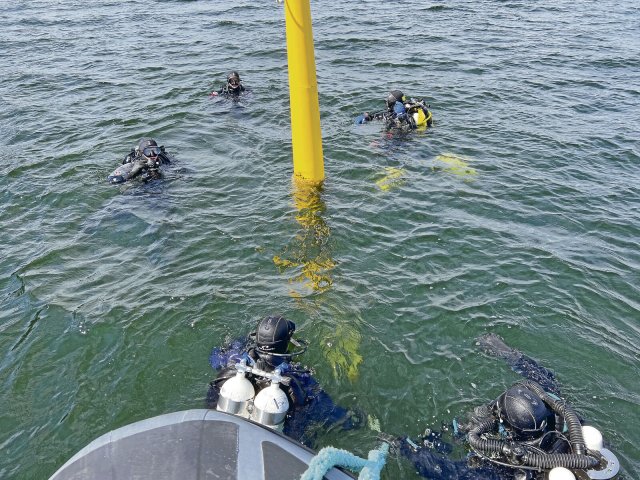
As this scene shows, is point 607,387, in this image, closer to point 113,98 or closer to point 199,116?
point 199,116

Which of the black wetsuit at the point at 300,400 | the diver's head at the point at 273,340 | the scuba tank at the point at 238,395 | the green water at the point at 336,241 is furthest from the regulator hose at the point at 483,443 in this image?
the scuba tank at the point at 238,395

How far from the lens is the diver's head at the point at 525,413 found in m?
4.71

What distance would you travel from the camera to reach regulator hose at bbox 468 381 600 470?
4.40m

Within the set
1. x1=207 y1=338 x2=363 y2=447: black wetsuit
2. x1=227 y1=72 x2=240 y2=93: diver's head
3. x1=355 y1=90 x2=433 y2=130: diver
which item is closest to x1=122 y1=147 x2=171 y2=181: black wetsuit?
x1=227 y1=72 x2=240 y2=93: diver's head

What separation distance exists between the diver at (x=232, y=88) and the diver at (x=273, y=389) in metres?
10.1

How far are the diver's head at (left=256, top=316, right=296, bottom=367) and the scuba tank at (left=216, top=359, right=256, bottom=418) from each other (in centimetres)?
49

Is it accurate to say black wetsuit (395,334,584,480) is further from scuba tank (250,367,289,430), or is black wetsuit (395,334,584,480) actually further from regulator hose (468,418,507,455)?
scuba tank (250,367,289,430)

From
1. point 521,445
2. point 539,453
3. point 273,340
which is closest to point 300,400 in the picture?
point 273,340

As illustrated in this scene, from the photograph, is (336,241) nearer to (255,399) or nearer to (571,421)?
(255,399)

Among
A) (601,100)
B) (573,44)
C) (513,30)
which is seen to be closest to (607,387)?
(601,100)

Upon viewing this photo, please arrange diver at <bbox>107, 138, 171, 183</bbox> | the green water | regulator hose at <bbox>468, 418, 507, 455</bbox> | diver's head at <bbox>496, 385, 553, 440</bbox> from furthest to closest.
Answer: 1. diver at <bbox>107, 138, 171, 183</bbox>
2. the green water
3. regulator hose at <bbox>468, 418, 507, 455</bbox>
4. diver's head at <bbox>496, 385, 553, 440</bbox>

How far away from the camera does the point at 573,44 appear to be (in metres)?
19.0

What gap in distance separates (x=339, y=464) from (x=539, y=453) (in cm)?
270

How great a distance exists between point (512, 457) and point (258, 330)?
2604 millimetres
